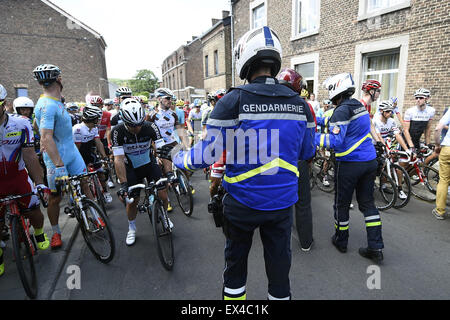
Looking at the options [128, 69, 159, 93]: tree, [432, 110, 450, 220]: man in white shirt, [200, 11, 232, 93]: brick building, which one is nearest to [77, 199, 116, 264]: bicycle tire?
[432, 110, 450, 220]: man in white shirt

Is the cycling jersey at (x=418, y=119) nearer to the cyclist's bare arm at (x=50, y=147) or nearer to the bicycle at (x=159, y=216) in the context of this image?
the bicycle at (x=159, y=216)

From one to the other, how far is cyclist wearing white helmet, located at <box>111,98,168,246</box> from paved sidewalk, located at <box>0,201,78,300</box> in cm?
90

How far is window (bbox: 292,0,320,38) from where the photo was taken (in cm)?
1195

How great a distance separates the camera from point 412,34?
8164 millimetres

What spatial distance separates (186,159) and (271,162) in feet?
1.95

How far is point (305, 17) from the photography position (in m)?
12.6

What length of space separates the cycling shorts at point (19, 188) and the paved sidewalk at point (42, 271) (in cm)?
74

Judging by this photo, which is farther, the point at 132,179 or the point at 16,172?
the point at 132,179

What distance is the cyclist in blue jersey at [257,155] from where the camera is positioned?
1770 mm

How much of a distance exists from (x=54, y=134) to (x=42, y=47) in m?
27.3

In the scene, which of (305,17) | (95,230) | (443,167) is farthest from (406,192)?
(305,17)

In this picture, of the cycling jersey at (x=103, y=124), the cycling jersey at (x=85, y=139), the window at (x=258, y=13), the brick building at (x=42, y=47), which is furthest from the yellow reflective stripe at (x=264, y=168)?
the brick building at (x=42, y=47)

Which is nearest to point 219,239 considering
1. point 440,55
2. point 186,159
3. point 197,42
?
point 186,159
